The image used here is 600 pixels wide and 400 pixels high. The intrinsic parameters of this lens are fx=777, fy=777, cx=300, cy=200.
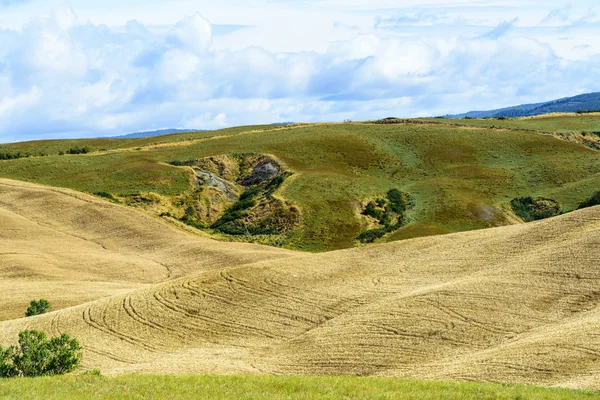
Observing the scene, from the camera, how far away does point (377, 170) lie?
128500 millimetres

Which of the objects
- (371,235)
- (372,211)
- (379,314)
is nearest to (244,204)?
(372,211)

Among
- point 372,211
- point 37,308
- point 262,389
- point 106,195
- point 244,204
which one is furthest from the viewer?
point 106,195

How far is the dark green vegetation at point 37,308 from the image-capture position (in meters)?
57.2

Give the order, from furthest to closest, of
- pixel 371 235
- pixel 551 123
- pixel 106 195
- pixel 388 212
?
1. pixel 551 123
2. pixel 106 195
3. pixel 388 212
4. pixel 371 235

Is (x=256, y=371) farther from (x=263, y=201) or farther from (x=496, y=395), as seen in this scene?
(x=263, y=201)

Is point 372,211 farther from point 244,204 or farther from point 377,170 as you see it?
point 377,170

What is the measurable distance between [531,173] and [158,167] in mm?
60138

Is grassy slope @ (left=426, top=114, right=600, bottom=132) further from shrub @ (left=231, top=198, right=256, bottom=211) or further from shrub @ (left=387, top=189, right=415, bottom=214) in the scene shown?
shrub @ (left=231, top=198, right=256, bottom=211)

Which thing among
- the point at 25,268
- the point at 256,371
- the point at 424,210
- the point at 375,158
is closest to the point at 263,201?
the point at 424,210

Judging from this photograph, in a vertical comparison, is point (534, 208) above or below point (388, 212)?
below

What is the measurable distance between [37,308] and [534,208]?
72728 millimetres

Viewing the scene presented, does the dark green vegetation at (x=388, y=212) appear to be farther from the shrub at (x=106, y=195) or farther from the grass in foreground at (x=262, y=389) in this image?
the grass in foreground at (x=262, y=389)

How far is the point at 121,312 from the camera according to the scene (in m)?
50.4

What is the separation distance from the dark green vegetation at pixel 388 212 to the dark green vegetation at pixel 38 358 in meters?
65.2
